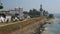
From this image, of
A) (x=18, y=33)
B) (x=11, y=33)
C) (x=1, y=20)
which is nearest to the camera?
(x=11, y=33)

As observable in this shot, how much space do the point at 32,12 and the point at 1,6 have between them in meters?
84.5

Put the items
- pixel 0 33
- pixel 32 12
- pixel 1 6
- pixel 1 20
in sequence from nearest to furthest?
1. pixel 0 33
2. pixel 1 20
3. pixel 1 6
4. pixel 32 12

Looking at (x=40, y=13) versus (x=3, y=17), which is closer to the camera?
(x=3, y=17)

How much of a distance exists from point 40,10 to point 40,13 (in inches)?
94.6

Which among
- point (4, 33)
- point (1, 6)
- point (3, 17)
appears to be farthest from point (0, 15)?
point (4, 33)

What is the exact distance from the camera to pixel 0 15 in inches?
2335

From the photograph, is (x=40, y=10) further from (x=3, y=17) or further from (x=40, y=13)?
(x=3, y=17)

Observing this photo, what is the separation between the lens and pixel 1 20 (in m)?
57.8

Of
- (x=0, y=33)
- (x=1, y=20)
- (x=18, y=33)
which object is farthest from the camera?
(x=1, y=20)

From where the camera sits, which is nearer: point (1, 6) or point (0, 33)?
point (0, 33)

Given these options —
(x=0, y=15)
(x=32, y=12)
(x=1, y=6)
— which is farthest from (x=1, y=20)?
(x=32, y=12)

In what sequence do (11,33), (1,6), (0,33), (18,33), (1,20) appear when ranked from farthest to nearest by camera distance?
(1,6) → (1,20) → (18,33) → (11,33) → (0,33)

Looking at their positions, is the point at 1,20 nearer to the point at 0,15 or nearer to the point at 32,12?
→ the point at 0,15

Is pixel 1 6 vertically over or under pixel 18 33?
over
